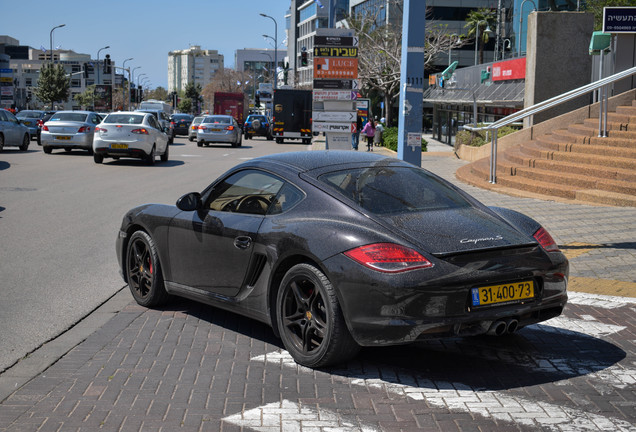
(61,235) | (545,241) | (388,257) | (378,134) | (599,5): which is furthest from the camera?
(599,5)

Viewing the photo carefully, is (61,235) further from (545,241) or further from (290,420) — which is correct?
(290,420)

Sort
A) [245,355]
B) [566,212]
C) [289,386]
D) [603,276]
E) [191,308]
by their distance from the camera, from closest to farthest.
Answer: [289,386], [245,355], [191,308], [603,276], [566,212]

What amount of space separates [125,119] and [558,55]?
1319 centimetres

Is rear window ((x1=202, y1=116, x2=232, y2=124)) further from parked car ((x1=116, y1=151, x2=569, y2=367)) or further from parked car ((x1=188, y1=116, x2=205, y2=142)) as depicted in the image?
parked car ((x1=116, y1=151, x2=569, y2=367))

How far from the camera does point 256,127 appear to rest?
174 feet

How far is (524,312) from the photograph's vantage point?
16.9ft

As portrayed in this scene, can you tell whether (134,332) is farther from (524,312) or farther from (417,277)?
(524,312)

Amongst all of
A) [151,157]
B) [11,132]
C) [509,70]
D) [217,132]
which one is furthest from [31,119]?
[509,70]

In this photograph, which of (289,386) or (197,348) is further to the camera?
(197,348)

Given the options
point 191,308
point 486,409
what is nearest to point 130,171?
point 191,308

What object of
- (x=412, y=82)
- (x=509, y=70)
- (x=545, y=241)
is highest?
(x=509, y=70)

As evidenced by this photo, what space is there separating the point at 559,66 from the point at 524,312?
61.0 feet

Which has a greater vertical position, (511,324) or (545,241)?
(545,241)

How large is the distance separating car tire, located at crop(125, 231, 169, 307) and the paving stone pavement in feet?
0.45
